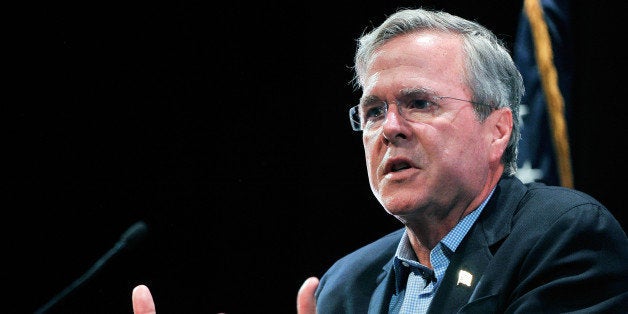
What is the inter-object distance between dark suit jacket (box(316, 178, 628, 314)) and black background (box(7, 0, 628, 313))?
102cm

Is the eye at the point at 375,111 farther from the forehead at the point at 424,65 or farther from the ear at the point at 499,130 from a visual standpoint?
the ear at the point at 499,130

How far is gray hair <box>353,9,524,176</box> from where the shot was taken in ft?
6.47

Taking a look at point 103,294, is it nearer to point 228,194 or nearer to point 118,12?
point 228,194

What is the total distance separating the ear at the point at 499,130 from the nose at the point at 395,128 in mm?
269

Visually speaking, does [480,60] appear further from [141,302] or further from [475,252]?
[141,302]

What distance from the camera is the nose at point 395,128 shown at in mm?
1897

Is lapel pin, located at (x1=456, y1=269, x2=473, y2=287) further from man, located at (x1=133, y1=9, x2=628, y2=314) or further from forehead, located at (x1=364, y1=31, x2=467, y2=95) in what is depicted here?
forehead, located at (x1=364, y1=31, x2=467, y2=95)

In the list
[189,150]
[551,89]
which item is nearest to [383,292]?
[551,89]

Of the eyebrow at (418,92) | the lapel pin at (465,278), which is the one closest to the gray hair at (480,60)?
the eyebrow at (418,92)

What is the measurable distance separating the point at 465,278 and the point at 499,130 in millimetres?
529

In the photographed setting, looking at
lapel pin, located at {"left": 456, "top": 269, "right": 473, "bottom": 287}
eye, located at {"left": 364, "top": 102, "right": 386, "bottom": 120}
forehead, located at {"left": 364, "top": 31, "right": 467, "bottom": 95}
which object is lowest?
lapel pin, located at {"left": 456, "top": 269, "right": 473, "bottom": 287}

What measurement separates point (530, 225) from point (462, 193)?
287 millimetres

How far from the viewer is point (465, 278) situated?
169 cm

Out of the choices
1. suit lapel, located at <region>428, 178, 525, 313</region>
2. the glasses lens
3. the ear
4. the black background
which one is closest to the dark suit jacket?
suit lapel, located at <region>428, 178, 525, 313</region>
